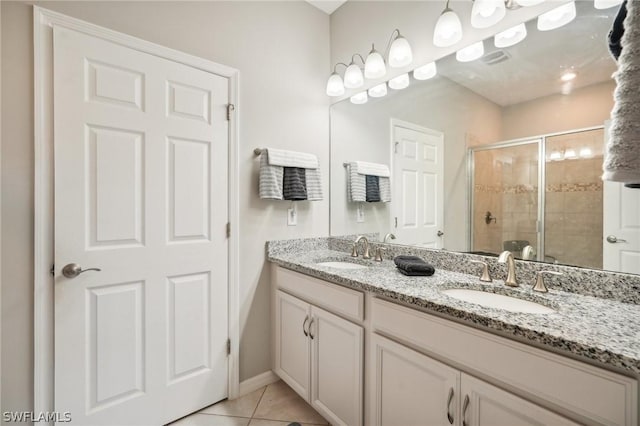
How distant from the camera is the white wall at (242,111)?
1.22 m

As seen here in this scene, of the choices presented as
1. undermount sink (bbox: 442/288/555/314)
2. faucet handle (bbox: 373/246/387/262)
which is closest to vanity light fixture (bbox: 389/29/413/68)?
faucet handle (bbox: 373/246/387/262)

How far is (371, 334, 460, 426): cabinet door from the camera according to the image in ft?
3.26

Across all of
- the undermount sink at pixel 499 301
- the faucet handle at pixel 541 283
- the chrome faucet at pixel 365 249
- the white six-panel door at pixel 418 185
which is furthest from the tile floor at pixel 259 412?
the faucet handle at pixel 541 283

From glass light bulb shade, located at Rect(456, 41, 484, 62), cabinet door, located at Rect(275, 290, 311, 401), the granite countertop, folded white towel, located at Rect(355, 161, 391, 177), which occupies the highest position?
glass light bulb shade, located at Rect(456, 41, 484, 62)

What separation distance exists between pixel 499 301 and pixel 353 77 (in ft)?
5.37

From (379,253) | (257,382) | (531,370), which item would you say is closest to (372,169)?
(379,253)

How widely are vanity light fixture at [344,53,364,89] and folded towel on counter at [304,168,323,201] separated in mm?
654

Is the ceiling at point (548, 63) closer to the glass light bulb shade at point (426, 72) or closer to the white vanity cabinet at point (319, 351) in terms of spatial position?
the glass light bulb shade at point (426, 72)

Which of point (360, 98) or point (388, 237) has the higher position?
point (360, 98)

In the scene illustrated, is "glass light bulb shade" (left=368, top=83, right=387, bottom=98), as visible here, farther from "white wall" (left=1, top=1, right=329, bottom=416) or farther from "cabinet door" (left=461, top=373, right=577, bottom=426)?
"cabinet door" (left=461, top=373, right=577, bottom=426)

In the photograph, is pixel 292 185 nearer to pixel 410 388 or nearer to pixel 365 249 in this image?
pixel 365 249

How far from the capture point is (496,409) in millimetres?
873

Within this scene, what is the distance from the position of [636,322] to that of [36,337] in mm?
2219

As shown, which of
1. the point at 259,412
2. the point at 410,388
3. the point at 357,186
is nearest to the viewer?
the point at 410,388
